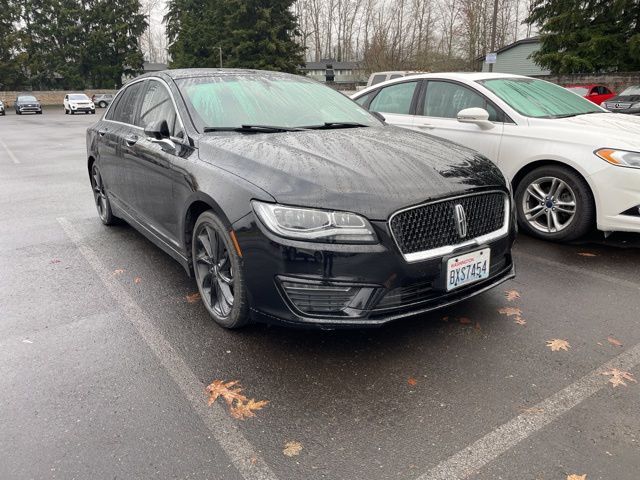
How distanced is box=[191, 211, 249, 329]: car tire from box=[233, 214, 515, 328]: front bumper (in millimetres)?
168

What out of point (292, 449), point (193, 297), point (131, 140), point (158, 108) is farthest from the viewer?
point (131, 140)

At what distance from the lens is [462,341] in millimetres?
3094

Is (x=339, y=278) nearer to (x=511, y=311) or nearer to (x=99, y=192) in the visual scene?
(x=511, y=311)

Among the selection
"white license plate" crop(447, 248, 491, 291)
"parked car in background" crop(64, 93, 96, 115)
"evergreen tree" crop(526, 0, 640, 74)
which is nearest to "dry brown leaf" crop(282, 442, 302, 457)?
"white license plate" crop(447, 248, 491, 291)

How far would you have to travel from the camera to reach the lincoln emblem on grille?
2842mm

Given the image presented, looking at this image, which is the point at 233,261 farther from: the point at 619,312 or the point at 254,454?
the point at 619,312

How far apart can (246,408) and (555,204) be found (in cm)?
372

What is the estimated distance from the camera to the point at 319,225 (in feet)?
8.56

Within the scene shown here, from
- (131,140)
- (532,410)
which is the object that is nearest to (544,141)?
(532,410)

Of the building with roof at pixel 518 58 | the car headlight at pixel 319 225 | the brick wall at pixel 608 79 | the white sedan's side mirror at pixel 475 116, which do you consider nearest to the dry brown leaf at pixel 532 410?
the car headlight at pixel 319 225

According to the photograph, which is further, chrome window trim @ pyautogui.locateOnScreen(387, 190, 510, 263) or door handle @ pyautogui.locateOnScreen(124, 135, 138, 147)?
door handle @ pyautogui.locateOnScreen(124, 135, 138, 147)

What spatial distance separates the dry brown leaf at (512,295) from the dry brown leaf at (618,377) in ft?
3.20

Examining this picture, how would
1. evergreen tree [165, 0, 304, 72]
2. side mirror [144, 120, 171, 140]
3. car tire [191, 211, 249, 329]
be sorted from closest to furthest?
car tire [191, 211, 249, 329], side mirror [144, 120, 171, 140], evergreen tree [165, 0, 304, 72]

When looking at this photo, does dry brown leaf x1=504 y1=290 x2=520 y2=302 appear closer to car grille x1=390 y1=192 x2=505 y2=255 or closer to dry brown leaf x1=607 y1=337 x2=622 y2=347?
dry brown leaf x1=607 y1=337 x2=622 y2=347
